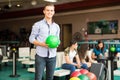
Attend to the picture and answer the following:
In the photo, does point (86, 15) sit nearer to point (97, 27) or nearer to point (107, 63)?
point (97, 27)

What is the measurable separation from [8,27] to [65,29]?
17.9ft

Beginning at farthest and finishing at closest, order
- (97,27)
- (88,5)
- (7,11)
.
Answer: (7,11)
(97,27)
(88,5)

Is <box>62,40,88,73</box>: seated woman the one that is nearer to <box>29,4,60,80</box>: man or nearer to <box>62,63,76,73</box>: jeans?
<box>62,63,76,73</box>: jeans

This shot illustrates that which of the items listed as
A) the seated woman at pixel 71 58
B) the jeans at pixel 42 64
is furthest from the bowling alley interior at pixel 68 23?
the jeans at pixel 42 64

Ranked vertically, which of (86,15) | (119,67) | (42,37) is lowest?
(119,67)

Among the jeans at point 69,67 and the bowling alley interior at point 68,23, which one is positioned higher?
the bowling alley interior at point 68,23

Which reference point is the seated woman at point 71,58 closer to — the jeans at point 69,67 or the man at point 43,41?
the jeans at point 69,67

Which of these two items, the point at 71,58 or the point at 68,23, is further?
the point at 68,23

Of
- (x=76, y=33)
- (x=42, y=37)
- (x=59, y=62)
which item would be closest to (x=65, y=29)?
(x=76, y=33)

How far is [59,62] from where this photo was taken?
225 inches

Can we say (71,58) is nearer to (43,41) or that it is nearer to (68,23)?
(43,41)

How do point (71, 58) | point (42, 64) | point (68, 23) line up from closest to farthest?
point (42, 64)
point (71, 58)
point (68, 23)

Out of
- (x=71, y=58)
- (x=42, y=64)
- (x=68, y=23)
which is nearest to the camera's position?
(x=42, y=64)

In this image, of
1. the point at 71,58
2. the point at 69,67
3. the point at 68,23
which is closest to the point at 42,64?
the point at 69,67
